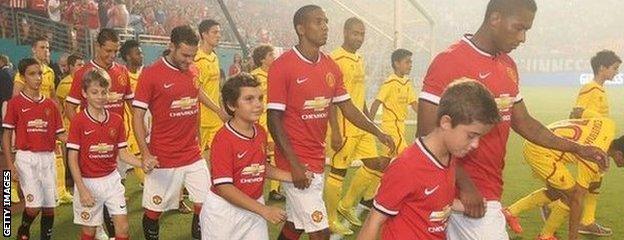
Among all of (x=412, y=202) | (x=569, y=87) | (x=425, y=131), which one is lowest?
(x=569, y=87)

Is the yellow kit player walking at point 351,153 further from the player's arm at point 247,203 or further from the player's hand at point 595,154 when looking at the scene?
the player's hand at point 595,154

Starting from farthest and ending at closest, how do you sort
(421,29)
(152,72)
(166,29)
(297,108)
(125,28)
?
(421,29) → (166,29) → (125,28) → (152,72) → (297,108)

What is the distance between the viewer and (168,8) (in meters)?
23.3

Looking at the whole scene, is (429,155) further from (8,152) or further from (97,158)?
(8,152)

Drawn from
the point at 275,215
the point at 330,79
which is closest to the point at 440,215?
the point at 275,215

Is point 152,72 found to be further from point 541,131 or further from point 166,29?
point 166,29

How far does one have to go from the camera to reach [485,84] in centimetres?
369

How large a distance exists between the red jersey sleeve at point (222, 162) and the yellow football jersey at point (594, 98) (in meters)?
4.98

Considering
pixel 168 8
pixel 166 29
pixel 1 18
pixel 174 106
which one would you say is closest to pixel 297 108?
pixel 174 106

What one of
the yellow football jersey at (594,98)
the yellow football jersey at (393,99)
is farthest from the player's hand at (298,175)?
the yellow football jersey at (594,98)

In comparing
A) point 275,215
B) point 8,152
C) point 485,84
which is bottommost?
point 8,152

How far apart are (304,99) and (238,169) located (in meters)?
0.93

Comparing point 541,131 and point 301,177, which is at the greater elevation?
point 541,131

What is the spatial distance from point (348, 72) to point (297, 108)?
2.82 metres
